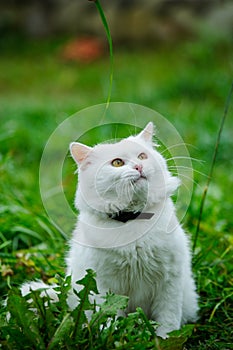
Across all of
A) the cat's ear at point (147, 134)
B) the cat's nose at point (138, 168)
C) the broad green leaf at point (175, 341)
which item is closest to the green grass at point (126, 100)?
the broad green leaf at point (175, 341)

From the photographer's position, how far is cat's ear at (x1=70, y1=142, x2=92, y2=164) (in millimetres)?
1858

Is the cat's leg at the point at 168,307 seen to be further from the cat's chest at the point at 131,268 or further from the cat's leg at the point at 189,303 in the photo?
the cat's leg at the point at 189,303

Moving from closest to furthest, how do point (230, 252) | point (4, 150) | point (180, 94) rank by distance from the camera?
point (230, 252) → point (4, 150) → point (180, 94)

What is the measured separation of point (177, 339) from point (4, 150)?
319cm

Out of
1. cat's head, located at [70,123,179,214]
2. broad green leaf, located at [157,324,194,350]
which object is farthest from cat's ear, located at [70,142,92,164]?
broad green leaf, located at [157,324,194,350]

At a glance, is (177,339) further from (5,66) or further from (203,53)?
(5,66)

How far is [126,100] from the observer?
612 centimetres

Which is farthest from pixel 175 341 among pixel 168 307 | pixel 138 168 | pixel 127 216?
pixel 138 168

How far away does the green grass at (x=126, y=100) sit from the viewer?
2541 mm

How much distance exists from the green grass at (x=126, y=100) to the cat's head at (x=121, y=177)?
369 millimetres

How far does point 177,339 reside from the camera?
175 cm

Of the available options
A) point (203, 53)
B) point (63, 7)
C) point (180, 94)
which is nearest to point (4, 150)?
point (180, 94)

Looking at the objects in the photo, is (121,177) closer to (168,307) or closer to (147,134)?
(147,134)

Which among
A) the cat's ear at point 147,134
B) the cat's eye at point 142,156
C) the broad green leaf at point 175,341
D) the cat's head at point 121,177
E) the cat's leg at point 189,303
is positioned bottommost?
the cat's leg at point 189,303
